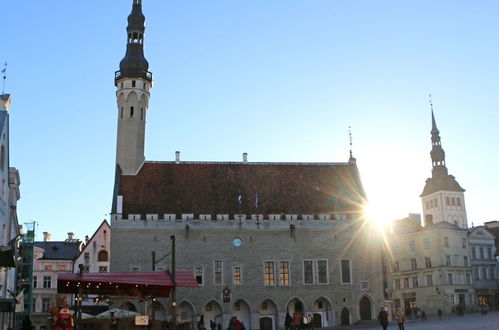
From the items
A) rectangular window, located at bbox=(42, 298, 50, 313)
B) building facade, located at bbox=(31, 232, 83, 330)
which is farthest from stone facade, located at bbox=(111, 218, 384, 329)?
rectangular window, located at bbox=(42, 298, 50, 313)

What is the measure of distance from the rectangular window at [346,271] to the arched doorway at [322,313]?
2.16 m

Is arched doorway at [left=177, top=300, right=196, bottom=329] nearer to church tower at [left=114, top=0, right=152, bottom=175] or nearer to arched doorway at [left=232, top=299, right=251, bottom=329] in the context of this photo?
arched doorway at [left=232, top=299, right=251, bottom=329]

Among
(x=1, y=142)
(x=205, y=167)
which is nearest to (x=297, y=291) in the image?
(x=205, y=167)

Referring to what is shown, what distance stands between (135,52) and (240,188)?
14.4 m

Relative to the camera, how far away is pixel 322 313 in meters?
44.5

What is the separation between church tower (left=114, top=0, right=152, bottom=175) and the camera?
1879 inches

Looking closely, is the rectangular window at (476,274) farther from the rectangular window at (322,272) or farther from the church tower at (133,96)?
the church tower at (133,96)

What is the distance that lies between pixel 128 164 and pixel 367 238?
19.4m

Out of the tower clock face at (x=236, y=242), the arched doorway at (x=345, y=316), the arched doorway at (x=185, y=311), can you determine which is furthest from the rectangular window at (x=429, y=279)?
the arched doorway at (x=185, y=311)

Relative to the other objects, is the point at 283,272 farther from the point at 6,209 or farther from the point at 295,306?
the point at 6,209

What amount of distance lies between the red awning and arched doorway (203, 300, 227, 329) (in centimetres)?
1832

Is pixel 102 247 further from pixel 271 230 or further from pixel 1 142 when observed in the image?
pixel 1 142

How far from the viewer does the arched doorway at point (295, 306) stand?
44.2 m

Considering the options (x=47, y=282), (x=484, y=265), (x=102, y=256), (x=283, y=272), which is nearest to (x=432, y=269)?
(x=484, y=265)
